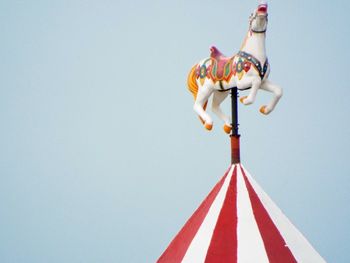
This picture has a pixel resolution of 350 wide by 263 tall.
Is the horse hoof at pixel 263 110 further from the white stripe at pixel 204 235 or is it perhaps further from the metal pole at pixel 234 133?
the white stripe at pixel 204 235

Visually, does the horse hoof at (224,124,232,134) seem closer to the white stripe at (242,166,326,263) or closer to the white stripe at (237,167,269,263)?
the white stripe at (242,166,326,263)

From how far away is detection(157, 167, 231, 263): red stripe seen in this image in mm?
3760

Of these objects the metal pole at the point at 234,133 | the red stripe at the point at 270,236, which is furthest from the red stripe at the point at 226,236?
the metal pole at the point at 234,133

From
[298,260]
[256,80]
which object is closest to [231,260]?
[298,260]

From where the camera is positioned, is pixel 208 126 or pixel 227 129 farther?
pixel 227 129

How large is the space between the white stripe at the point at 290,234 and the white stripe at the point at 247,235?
157 mm

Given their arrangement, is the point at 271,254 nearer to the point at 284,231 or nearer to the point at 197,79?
the point at 284,231

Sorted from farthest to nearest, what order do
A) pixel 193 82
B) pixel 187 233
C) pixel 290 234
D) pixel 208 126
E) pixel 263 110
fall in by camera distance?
pixel 193 82, pixel 263 110, pixel 208 126, pixel 187 233, pixel 290 234

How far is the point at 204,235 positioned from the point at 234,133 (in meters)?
0.85

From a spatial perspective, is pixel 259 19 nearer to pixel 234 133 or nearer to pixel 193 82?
pixel 193 82

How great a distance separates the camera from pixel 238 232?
3.57 meters

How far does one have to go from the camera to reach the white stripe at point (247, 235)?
3436 millimetres

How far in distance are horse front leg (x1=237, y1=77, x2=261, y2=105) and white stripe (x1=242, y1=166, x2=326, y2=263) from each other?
1.85 ft

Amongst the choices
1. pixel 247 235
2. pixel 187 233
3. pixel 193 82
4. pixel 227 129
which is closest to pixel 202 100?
pixel 193 82
